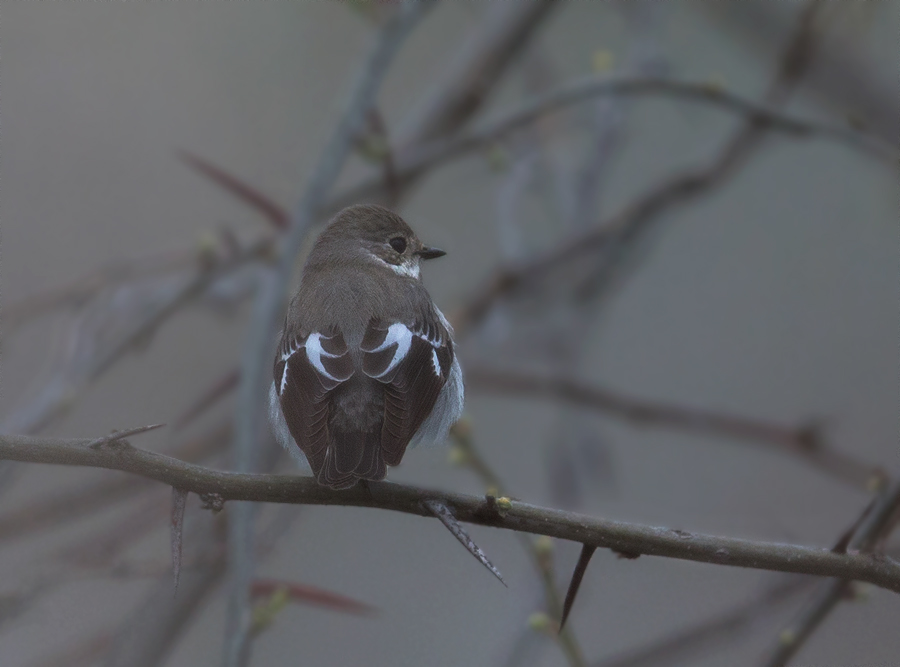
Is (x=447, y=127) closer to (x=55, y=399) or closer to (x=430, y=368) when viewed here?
(x=430, y=368)

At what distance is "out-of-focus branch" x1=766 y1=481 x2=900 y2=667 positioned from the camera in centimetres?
235

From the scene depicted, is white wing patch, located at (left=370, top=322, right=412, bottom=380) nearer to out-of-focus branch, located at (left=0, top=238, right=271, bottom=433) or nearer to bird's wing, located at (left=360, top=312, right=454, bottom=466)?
bird's wing, located at (left=360, top=312, right=454, bottom=466)

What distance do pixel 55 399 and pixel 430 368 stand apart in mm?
1222

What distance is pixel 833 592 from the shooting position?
2.58m

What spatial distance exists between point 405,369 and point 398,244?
122 cm

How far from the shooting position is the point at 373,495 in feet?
8.17

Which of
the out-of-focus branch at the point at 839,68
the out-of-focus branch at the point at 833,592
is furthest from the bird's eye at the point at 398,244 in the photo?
the out-of-focus branch at the point at 833,592

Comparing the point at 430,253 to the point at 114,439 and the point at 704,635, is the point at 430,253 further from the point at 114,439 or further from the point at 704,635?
the point at 114,439

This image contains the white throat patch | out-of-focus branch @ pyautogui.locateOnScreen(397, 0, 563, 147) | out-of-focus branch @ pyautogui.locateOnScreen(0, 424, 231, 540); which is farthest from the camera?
out-of-focus branch @ pyautogui.locateOnScreen(397, 0, 563, 147)

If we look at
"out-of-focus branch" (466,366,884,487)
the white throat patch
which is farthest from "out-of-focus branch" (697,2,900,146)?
the white throat patch

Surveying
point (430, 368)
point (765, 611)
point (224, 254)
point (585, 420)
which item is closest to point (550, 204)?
point (585, 420)

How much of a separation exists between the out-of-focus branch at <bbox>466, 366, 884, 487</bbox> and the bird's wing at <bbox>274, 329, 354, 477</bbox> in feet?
4.98

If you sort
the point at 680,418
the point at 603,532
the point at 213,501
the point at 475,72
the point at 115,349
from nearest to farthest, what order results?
the point at 603,532 < the point at 213,501 < the point at 115,349 < the point at 680,418 < the point at 475,72

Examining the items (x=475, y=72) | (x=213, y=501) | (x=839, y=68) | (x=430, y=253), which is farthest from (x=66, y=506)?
(x=839, y=68)
